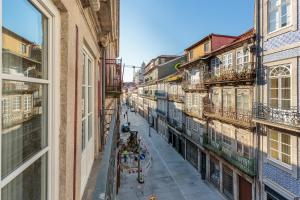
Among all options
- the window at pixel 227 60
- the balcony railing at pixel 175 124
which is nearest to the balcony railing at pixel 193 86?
the window at pixel 227 60

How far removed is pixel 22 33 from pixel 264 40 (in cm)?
1335

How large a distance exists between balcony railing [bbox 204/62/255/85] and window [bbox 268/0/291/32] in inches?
94.4

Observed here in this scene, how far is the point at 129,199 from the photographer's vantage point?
16672 millimetres

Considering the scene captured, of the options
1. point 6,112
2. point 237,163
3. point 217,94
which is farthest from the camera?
point 217,94

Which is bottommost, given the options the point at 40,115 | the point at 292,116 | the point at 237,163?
the point at 237,163

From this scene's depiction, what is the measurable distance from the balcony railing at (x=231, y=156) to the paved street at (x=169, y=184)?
11.3ft

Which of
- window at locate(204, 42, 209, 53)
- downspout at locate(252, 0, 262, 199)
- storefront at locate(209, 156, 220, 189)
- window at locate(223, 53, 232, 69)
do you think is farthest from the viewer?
window at locate(204, 42, 209, 53)

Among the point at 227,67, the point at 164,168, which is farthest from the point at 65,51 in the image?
the point at 164,168

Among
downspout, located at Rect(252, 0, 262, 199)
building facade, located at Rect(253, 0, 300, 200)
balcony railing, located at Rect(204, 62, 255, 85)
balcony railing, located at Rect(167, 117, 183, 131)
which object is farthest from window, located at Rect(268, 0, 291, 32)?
balcony railing, located at Rect(167, 117, 183, 131)

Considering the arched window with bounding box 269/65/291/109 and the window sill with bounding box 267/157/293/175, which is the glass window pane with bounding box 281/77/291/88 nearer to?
the arched window with bounding box 269/65/291/109

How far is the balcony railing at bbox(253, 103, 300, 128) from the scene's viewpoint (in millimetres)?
9898

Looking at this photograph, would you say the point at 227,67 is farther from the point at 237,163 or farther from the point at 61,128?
the point at 61,128

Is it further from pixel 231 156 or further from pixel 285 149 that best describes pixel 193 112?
pixel 285 149

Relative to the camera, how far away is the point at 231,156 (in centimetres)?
1553
